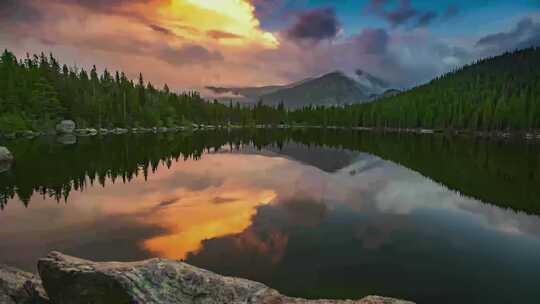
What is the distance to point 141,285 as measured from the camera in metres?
7.93

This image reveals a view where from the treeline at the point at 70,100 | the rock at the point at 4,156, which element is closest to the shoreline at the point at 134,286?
the rock at the point at 4,156

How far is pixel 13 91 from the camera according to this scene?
93.8 m

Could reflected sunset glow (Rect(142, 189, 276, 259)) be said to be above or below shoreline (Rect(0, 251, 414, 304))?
below

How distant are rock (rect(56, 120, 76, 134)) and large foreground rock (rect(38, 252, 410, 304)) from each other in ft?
376

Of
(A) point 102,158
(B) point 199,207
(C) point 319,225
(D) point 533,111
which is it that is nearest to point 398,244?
(C) point 319,225

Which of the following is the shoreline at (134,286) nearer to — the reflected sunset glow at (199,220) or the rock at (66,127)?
the reflected sunset glow at (199,220)

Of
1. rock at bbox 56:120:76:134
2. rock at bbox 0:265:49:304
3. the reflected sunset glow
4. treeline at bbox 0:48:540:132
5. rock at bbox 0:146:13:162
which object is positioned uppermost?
treeline at bbox 0:48:540:132

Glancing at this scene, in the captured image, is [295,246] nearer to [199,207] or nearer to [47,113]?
[199,207]

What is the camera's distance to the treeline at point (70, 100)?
309 feet

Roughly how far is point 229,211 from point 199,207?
2.63m

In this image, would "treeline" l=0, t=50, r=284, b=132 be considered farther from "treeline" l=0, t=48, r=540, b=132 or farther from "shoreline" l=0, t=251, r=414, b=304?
"shoreline" l=0, t=251, r=414, b=304

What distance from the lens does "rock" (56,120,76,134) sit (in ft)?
350

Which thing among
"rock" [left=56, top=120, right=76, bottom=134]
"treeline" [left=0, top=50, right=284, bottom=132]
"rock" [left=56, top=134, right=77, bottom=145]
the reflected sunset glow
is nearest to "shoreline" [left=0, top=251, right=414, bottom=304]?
the reflected sunset glow

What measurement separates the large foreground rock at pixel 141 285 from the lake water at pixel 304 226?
4.33 meters
